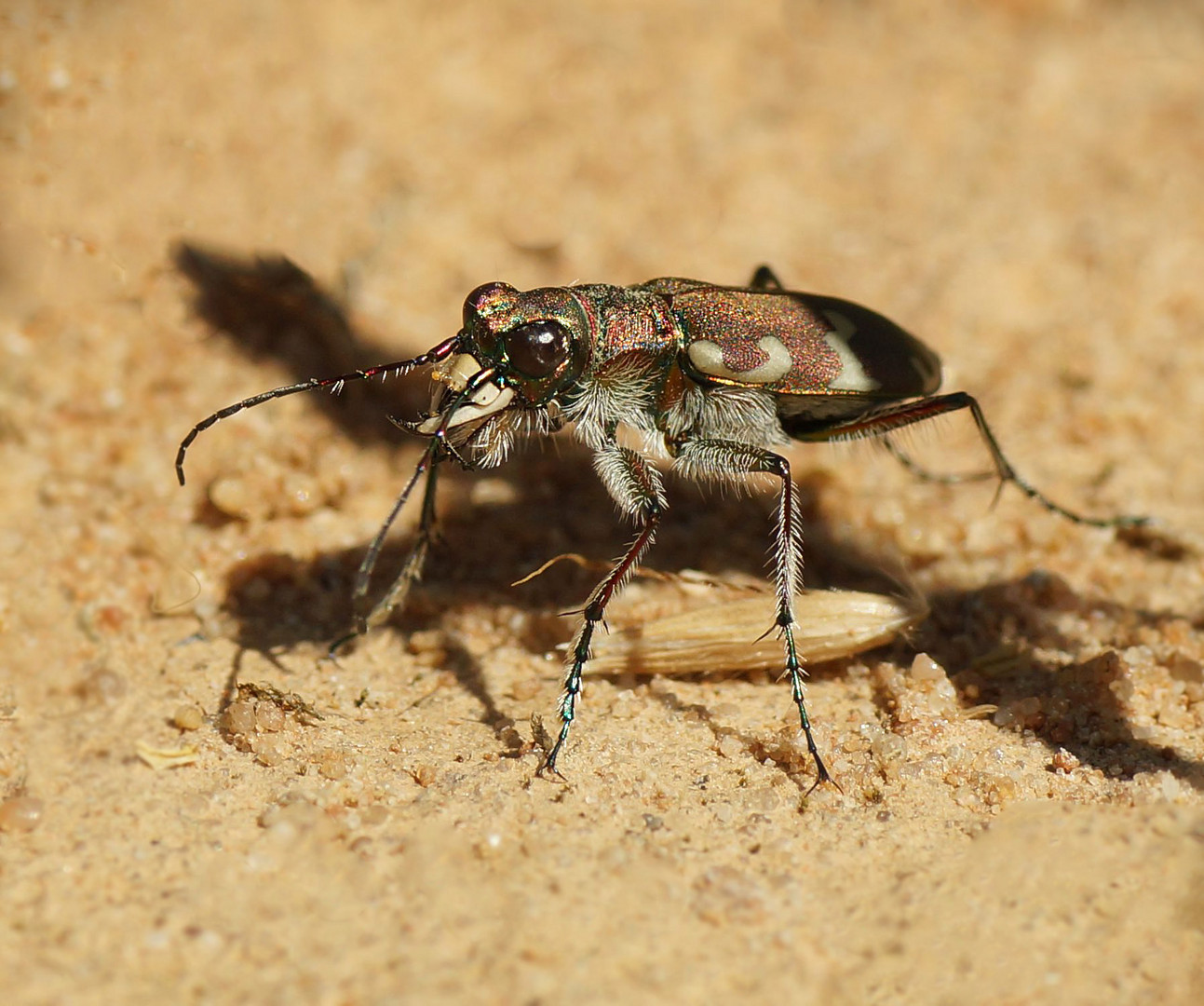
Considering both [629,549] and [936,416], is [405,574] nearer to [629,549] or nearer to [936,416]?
[629,549]

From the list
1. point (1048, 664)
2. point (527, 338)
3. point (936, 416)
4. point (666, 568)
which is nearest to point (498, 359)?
point (527, 338)

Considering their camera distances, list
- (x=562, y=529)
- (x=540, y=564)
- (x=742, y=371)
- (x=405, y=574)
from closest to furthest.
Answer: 1. (x=742, y=371)
2. (x=405, y=574)
3. (x=540, y=564)
4. (x=562, y=529)

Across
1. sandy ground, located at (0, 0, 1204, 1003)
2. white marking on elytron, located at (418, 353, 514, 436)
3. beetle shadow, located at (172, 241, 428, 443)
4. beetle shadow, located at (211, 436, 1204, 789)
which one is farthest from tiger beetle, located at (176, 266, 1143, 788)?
beetle shadow, located at (172, 241, 428, 443)

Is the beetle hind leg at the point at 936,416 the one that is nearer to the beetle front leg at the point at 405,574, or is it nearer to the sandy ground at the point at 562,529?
the sandy ground at the point at 562,529

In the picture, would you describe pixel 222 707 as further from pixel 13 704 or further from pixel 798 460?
pixel 798 460

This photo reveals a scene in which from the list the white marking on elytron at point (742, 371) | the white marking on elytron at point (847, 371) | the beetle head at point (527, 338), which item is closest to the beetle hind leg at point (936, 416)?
the white marking on elytron at point (847, 371)

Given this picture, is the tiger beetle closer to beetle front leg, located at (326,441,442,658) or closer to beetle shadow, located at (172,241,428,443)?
beetle front leg, located at (326,441,442,658)
